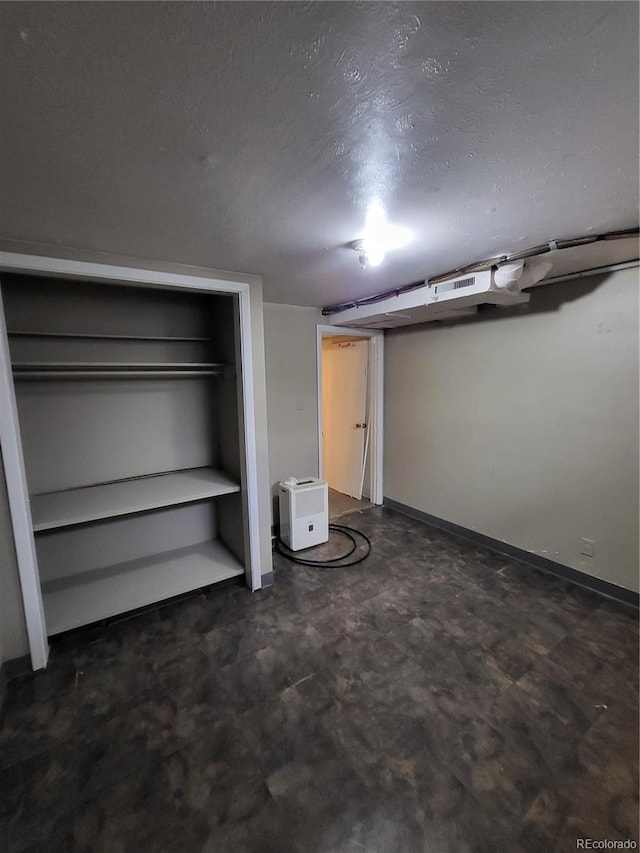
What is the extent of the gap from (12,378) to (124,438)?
35.2 inches

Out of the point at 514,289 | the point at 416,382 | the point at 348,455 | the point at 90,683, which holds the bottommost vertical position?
the point at 90,683

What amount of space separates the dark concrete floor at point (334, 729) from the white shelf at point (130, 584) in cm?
14

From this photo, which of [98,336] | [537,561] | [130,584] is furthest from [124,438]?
[537,561]

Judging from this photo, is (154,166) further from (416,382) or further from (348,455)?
(348,455)

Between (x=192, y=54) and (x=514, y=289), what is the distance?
2.23m

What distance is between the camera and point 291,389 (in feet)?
11.9

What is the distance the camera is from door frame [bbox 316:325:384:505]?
3.86m

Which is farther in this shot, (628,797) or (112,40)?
(628,797)

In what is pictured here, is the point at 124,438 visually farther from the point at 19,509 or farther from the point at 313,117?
the point at 313,117

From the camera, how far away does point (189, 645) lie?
215 centimetres

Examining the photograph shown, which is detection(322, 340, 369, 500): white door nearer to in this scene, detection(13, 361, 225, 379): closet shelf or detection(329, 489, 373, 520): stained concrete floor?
detection(329, 489, 373, 520): stained concrete floor

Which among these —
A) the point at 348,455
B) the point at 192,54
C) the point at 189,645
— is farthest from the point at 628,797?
the point at 348,455

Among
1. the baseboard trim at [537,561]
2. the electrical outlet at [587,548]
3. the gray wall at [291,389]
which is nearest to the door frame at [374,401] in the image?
the gray wall at [291,389]

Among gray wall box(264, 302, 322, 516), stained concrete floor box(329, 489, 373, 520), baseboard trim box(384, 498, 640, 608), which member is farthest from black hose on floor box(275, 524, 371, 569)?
baseboard trim box(384, 498, 640, 608)
